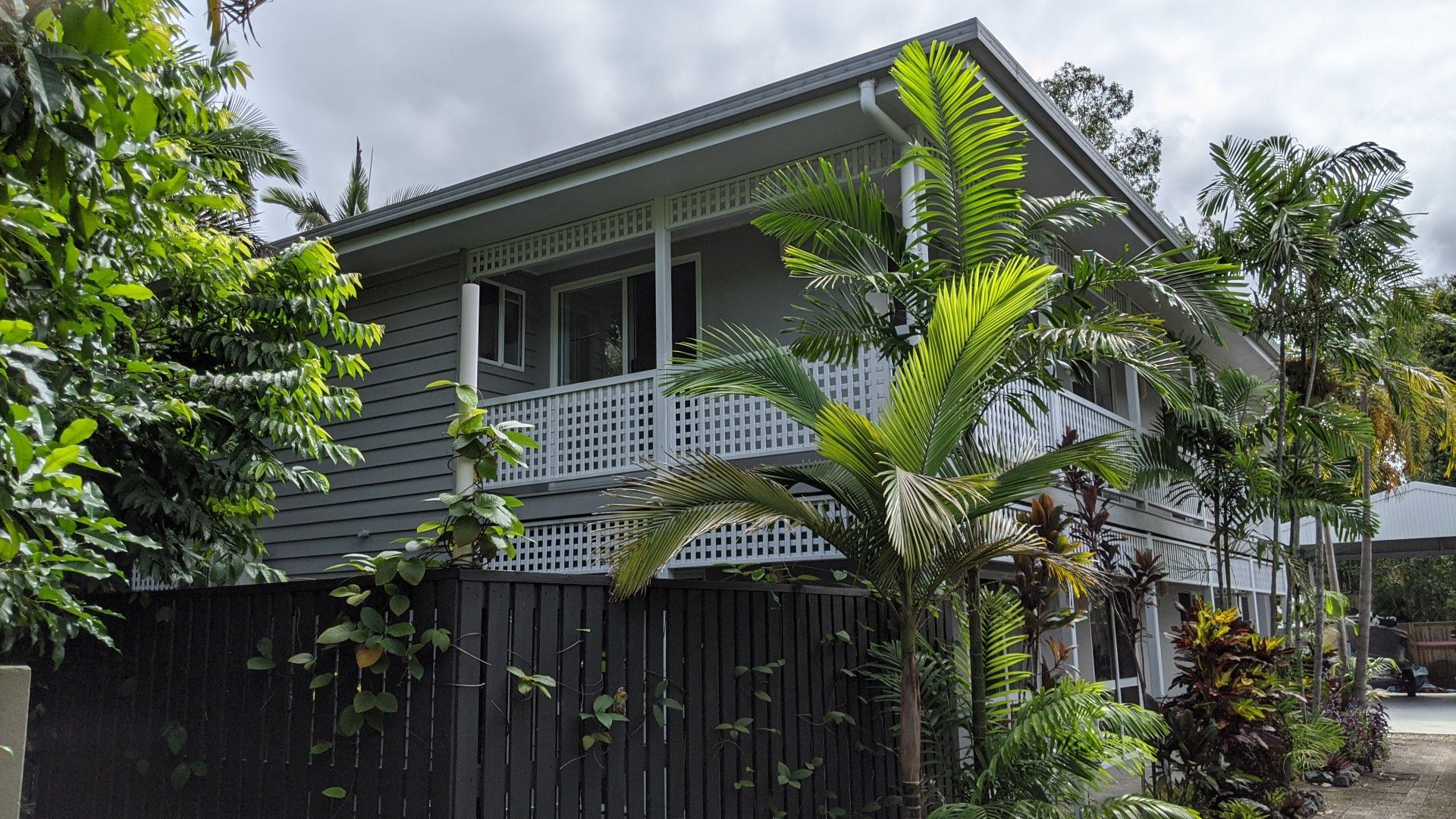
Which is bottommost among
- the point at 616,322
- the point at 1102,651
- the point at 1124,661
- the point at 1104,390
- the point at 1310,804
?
the point at 1310,804

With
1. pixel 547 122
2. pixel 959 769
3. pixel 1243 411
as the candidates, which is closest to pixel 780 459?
pixel 959 769

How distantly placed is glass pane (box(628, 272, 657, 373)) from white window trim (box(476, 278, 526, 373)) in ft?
4.19

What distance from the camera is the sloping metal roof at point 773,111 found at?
8102 mm

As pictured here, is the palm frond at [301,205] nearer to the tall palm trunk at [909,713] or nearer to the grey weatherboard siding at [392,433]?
the grey weatherboard siding at [392,433]

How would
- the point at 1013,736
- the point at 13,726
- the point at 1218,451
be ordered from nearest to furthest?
the point at 13,726
the point at 1013,736
the point at 1218,451

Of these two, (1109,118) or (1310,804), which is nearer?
(1310,804)

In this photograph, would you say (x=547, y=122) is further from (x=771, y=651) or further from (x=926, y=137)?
(x=771, y=651)

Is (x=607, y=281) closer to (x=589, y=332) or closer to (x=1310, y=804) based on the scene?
(x=589, y=332)

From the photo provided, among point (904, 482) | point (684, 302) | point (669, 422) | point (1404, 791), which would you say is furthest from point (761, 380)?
point (1404, 791)

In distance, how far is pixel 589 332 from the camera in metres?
12.8

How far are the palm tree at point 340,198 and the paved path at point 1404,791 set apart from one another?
20793 mm

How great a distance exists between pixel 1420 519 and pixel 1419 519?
0.02 m

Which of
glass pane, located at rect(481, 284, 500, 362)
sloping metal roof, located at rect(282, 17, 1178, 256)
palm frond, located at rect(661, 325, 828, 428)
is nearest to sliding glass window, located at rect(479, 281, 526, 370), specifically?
glass pane, located at rect(481, 284, 500, 362)

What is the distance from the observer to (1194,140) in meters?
42.2
